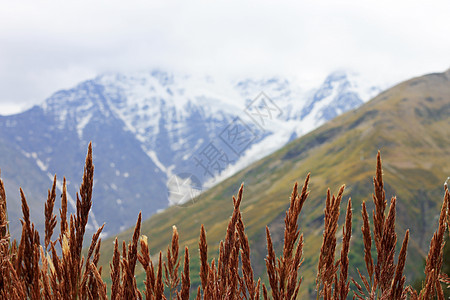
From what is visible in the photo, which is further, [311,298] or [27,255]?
[311,298]

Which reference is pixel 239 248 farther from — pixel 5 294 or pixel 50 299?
pixel 5 294

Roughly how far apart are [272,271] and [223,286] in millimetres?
256

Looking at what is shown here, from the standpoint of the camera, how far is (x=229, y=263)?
2096mm

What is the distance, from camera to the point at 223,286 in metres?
2.06

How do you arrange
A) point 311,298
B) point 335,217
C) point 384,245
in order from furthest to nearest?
1. point 311,298
2. point 335,217
3. point 384,245

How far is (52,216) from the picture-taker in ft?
8.32

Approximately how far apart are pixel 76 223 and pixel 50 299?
0.39 meters

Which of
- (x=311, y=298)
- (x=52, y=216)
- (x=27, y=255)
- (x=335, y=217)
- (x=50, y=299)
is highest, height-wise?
(x=52, y=216)

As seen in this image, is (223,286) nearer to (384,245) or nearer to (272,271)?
(272,271)

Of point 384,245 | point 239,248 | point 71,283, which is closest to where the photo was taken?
point 71,283

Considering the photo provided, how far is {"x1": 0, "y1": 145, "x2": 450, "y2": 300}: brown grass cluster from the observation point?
1933mm

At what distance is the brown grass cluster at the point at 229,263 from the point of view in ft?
6.34

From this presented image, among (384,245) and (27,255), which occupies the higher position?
(27,255)

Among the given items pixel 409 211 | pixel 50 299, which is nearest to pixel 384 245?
pixel 50 299
